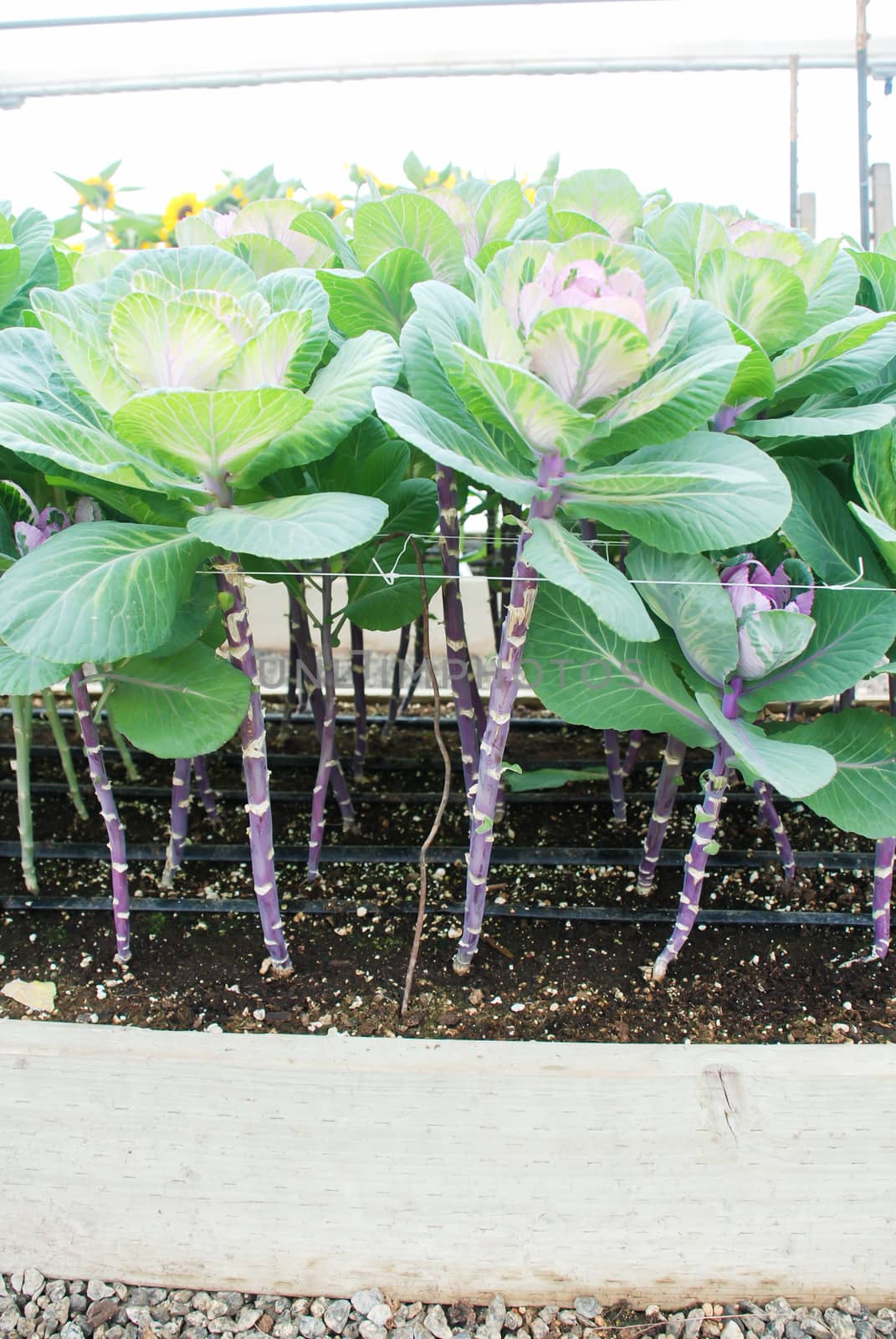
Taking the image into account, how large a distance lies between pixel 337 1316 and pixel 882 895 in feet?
1.67

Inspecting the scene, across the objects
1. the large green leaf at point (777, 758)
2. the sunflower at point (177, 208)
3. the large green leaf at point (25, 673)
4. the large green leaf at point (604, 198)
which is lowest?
the large green leaf at point (777, 758)

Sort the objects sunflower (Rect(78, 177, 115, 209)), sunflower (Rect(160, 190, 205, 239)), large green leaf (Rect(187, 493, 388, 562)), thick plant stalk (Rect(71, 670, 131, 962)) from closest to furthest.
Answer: large green leaf (Rect(187, 493, 388, 562)) → thick plant stalk (Rect(71, 670, 131, 962)) → sunflower (Rect(160, 190, 205, 239)) → sunflower (Rect(78, 177, 115, 209))

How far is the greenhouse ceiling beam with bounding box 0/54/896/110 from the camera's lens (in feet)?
7.35

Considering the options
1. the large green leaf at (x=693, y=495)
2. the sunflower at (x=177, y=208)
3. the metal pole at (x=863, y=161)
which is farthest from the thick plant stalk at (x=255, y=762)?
the metal pole at (x=863, y=161)

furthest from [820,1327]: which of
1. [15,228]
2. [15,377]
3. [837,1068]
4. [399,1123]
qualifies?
[15,228]

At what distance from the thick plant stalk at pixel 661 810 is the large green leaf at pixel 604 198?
0.42 metres

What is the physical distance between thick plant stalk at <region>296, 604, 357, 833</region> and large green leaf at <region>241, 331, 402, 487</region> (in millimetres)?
301

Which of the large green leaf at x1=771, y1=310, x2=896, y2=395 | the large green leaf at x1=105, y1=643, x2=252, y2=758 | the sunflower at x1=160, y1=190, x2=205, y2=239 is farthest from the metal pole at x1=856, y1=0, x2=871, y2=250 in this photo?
the large green leaf at x1=105, y1=643, x2=252, y2=758

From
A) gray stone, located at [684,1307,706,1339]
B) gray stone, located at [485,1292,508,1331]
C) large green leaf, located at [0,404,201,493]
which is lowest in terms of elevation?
gray stone, located at [684,1307,706,1339]

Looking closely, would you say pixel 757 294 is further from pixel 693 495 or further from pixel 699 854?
pixel 699 854

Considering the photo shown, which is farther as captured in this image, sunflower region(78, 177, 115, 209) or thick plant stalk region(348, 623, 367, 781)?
sunflower region(78, 177, 115, 209)

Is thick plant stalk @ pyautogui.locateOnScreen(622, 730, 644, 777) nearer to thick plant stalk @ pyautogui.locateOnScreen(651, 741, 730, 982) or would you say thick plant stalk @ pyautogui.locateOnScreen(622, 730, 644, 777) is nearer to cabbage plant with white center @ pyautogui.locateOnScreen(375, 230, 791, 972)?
thick plant stalk @ pyautogui.locateOnScreen(651, 741, 730, 982)

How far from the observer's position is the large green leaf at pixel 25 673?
58cm

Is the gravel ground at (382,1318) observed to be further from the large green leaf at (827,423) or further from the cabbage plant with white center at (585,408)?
the large green leaf at (827,423)
